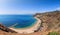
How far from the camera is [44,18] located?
11.0ft

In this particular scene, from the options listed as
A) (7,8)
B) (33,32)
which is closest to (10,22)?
(7,8)

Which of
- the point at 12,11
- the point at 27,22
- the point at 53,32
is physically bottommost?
the point at 53,32

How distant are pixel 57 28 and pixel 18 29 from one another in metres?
0.77

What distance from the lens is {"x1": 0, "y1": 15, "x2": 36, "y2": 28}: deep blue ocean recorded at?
3166 millimetres

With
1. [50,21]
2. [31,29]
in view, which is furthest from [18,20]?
[50,21]

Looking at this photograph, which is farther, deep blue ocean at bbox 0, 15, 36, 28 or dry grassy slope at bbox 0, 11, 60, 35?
dry grassy slope at bbox 0, 11, 60, 35

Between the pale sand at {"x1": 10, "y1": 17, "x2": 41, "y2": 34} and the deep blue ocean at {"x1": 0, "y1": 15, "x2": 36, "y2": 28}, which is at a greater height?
the deep blue ocean at {"x1": 0, "y1": 15, "x2": 36, "y2": 28}

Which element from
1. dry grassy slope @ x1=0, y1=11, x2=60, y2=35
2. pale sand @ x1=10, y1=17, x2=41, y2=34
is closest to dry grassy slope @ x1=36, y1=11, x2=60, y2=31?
dry grassy slope @ x1=0, y1=11, x2=60, y2=35

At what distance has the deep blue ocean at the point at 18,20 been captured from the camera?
3166 mm

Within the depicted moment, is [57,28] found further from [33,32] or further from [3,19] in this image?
[3,19]

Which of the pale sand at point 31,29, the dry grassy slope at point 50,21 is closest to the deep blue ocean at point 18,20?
the pale sand at point 31,29

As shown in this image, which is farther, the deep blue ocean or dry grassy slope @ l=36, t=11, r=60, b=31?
dry grassy slope @ l=36, t=11, r=60, b=31

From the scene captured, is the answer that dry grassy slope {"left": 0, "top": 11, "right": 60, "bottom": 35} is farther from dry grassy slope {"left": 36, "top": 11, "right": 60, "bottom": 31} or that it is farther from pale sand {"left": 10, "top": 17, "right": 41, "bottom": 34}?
pale sand {"left": 10, "top": 17, "right": 41, "bottom": 34}

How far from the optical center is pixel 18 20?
3.22 meters
